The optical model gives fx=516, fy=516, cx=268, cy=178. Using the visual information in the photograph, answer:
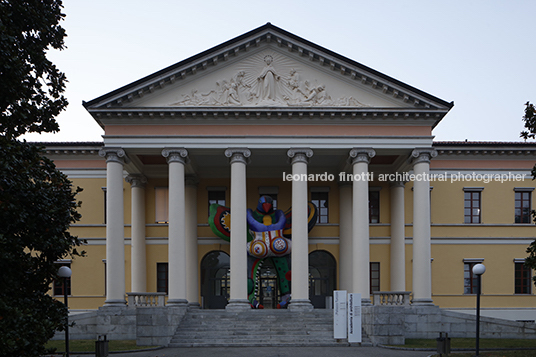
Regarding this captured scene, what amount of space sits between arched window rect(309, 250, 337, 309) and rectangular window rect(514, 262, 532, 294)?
1230cm

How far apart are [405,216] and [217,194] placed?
42.4 ft

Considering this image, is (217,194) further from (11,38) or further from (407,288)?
(11,38)

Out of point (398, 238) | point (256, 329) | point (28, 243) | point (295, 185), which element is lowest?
point (256, 329)

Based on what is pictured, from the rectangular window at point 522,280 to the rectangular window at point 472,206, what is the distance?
13.4 feet

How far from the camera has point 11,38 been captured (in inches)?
452

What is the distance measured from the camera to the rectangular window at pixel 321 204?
3506 centimetres

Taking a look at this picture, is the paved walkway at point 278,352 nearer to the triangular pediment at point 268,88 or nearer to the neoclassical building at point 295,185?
the neoclassical building at point 295,185

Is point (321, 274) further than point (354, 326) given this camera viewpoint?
Yes

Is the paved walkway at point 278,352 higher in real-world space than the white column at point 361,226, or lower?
lower

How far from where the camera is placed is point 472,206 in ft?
116

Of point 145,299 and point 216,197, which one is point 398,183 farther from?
point 145,299

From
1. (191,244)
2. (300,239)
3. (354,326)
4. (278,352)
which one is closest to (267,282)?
(191,244)

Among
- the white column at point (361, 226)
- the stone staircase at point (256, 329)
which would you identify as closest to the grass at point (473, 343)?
the stone staircase at point (256, 329)

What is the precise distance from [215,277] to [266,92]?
1330 cm
